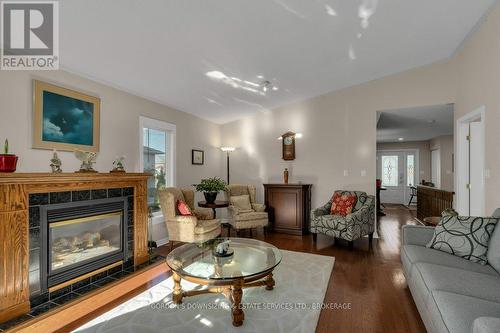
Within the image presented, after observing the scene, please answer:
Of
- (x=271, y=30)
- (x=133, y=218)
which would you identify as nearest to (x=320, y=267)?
(x=133, y=218)

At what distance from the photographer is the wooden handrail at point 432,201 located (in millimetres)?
4550

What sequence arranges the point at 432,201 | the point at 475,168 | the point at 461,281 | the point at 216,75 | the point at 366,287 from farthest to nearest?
1. the point at 432,201
2. the point at 475,168
3. the point at 216,75
4. the point at 366,287
5. the point at 461,281

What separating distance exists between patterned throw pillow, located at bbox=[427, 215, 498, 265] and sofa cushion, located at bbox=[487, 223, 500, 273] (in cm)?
4

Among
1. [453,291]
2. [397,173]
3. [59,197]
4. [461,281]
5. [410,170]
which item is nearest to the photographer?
[453,291]

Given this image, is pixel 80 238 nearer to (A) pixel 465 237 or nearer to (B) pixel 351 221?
(B) pixel 351 221

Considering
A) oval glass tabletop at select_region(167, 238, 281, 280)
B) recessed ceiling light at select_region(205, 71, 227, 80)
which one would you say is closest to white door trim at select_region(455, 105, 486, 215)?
oval glass tabletop at select_region(167, 238, 281, 280)

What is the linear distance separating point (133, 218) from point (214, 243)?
3.41 feet

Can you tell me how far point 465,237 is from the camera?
2.21 m

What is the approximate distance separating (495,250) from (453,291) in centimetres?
79

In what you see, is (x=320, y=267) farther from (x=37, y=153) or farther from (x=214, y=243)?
(x=37, y=153)

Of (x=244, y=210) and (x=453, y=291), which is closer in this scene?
(x=453, y=291)

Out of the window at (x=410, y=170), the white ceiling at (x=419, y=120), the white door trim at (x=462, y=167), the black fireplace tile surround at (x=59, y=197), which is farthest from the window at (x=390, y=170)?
the black fireplace tile surround at (x=59, y=197)

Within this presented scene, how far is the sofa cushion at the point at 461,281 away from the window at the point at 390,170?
8124mm

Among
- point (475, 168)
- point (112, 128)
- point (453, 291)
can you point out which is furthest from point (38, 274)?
point (475, 168)
